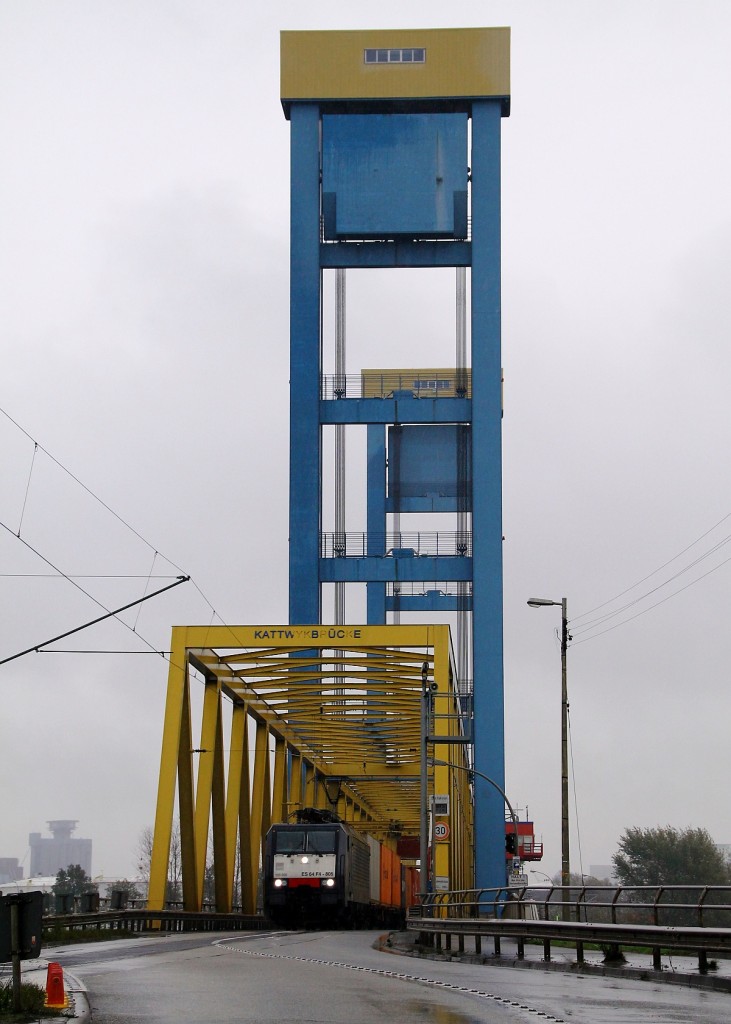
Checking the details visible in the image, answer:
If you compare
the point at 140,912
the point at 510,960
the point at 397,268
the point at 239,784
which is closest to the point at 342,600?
the point at 239,784

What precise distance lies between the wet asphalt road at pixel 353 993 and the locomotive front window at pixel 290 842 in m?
19.4

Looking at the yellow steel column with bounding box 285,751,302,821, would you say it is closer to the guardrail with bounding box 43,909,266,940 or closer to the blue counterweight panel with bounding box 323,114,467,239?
the guardrail with bounding box 43,909,266,940

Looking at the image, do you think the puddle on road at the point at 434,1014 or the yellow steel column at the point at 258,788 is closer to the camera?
the puddle on road at the point at 434,1014

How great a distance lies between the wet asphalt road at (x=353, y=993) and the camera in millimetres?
11180

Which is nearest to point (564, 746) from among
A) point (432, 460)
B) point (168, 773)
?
point (168, 773)

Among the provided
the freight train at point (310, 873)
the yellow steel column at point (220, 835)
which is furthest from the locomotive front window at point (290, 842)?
the yellow steel column at point (220, 835)

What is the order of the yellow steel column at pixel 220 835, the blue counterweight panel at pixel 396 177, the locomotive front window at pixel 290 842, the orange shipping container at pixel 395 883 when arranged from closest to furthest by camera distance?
1. the locomotive front window at pixel 290 842
2. the yellow steel column at pixel 220 835
3. the blue counterweight panel at pixel 396 177
4. the orange shipping container at pixel 395 883

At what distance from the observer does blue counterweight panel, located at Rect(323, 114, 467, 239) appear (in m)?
47.0

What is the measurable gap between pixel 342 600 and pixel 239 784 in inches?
288

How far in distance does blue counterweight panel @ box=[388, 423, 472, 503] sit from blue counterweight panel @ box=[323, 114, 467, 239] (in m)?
7.68

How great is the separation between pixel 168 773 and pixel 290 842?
4638 mm

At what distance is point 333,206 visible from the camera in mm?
47531

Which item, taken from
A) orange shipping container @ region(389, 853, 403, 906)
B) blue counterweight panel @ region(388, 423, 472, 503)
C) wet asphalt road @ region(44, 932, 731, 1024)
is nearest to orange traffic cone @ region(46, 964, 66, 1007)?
wet asphalt road @ region(44, 932, 731, 1024)

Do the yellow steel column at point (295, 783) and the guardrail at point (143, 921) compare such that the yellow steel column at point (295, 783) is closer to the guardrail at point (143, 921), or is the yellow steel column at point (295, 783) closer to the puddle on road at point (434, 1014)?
the guardrail at point (143, 921)
